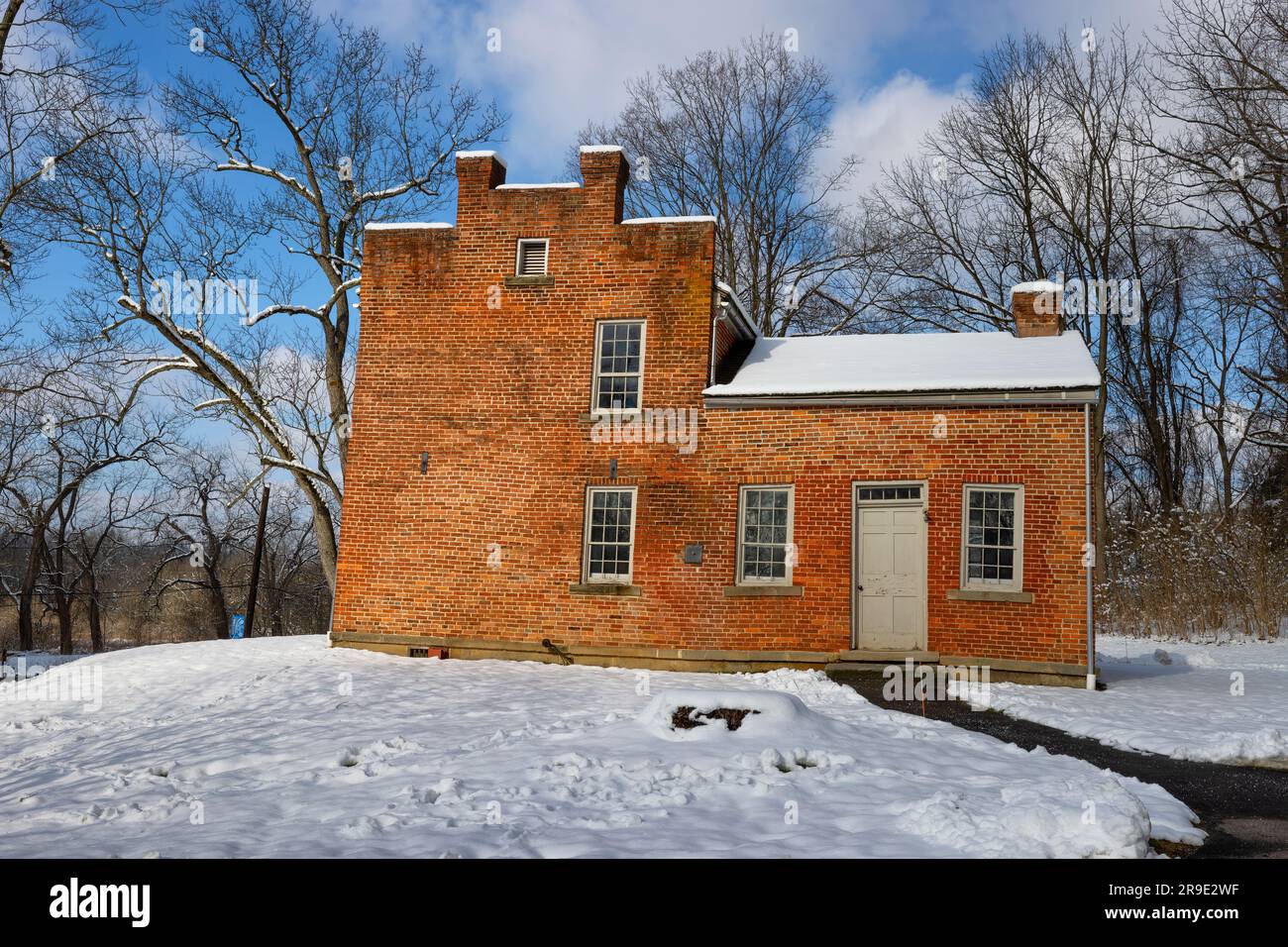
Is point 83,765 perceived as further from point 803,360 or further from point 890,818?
point 803,360

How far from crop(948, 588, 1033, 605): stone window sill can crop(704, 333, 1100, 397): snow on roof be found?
9.93 feet

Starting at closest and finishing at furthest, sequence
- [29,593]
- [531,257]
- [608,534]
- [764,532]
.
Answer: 1. [764,532]
2. [608,534]
3. [531,257]
4. [29,593]

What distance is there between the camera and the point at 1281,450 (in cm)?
2934

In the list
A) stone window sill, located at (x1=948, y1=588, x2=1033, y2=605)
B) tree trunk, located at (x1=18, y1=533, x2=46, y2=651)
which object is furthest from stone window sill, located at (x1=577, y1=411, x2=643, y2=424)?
tree trunk, located at (x1=18, y1=533, x2=46, y2=651)

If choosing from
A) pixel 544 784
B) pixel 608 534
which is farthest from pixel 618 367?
pixel 544 784

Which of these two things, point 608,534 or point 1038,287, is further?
point 1038,287

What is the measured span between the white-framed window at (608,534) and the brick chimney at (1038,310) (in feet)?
26.8

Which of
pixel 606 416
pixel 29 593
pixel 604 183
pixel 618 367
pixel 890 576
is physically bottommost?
pixel 29 593

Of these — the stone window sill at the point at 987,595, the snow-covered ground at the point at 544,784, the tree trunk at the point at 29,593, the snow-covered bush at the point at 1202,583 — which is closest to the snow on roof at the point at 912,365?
the stone window sill at the point at 987,595

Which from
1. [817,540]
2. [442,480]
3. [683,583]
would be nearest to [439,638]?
[442,480]

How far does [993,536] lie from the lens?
1428cm

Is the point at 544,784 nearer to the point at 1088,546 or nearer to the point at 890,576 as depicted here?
the point at 890,576

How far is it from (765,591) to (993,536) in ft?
11.6

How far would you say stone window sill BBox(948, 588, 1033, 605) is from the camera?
13875 millimetres
